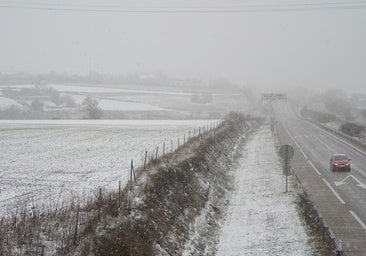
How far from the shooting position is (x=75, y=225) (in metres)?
15.2

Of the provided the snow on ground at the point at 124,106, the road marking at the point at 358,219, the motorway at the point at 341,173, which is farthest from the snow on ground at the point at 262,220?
the snow on ground at the point at 124,106

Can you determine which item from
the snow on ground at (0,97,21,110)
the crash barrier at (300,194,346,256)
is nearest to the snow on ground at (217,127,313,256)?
the crash barrier at (300,194,346,256)

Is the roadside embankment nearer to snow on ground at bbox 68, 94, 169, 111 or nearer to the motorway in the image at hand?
the motorway

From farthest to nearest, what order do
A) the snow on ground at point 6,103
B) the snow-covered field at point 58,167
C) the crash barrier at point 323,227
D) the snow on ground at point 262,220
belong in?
the snow on ground at point 6,103, the snow-covered field at point 58,167, the snow on ground at point 262,220, the crash barrier at point 323,227

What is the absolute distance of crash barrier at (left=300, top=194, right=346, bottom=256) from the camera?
15.7 m

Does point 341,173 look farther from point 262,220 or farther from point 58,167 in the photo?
point 58,167

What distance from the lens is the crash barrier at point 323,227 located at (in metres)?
15.7

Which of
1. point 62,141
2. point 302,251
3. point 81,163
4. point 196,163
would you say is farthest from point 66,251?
point 62,141

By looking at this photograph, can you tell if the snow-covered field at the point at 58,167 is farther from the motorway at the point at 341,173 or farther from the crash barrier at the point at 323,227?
the motorway at the point at 341,173

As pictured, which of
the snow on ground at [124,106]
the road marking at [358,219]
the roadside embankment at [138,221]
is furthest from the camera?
the snow on ground at [124,106]

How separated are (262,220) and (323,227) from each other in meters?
5.04

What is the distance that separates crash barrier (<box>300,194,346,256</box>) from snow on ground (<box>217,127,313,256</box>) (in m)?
0.59

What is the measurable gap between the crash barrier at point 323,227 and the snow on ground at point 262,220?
589 mm

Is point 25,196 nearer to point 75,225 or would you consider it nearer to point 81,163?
point 75,225
